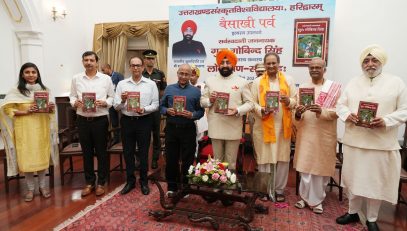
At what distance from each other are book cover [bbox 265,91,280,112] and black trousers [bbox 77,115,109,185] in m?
1.86

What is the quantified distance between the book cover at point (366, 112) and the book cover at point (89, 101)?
2.59 metres

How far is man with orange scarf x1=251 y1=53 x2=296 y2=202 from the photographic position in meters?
3.08

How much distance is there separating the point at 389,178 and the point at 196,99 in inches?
76.3

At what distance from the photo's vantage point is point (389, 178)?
2.50m

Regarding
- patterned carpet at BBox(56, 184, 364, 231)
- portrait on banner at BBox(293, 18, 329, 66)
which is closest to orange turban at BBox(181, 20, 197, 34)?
portrait on banner at BBox(293, 18, 329, 66)

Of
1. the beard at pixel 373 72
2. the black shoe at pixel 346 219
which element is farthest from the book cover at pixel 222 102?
the black shoe at pixel 346 219

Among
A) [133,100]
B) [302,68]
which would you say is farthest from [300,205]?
[302,68]

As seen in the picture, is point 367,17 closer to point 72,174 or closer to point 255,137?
point 255,137

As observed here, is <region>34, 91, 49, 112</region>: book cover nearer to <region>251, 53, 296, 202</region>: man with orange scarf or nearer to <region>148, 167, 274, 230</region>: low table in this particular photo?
<region>148, 167, 274, 230</region>: low table

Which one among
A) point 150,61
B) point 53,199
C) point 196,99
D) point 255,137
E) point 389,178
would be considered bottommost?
point 53,199

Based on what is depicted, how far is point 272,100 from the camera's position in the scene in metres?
2.90

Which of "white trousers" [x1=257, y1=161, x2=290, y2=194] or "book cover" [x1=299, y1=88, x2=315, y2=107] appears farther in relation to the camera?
"white trousers" [x1=257, y1=161, x2=290, y2=194]

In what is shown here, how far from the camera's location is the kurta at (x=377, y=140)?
2.43 metres

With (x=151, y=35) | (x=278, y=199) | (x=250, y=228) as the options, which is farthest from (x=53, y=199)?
(x=151, y=35)
